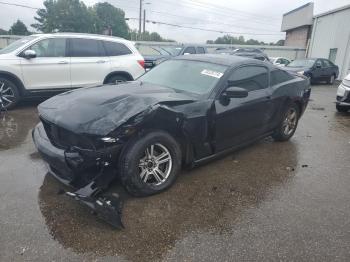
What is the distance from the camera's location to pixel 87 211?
322cm

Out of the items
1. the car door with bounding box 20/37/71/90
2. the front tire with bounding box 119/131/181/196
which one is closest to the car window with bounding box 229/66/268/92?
the front tire with bounding box 119/131/181/196

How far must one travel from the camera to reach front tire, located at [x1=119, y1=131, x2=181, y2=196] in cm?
320

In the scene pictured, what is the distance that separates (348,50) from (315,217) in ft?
68.6

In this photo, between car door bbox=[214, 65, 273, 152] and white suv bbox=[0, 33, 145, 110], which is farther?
white suv bbox=[0, 33, 145, 110]

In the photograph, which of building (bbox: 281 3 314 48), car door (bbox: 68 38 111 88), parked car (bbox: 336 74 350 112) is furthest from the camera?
building (bbox: 281 3 314 48)

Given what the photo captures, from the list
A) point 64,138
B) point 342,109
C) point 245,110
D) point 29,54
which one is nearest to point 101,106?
point 64,138

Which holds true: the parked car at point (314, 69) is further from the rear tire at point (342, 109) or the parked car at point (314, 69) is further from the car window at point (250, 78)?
the car window at point (250, 78)

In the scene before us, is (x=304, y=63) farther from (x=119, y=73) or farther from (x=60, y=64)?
(x=60, y=64)

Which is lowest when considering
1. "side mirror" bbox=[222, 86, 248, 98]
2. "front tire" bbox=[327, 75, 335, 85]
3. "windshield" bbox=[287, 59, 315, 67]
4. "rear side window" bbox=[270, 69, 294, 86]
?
"front tire" bbox=[327, 75, 335, 85]

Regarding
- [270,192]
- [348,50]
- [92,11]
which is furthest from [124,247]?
[92,11]

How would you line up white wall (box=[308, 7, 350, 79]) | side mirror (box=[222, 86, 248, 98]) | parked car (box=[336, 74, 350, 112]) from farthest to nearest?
1. white wall (box=[308, 7, 350, 79])
2. parked car (box=[336, 74, 350, 112])
3. side mirror (box=[222, 86, 248, 98])

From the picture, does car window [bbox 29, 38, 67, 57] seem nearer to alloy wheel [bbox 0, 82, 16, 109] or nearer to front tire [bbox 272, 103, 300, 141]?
alloy wheel [bbox 0, 82, 16, 109]

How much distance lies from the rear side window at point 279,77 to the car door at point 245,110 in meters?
0.19

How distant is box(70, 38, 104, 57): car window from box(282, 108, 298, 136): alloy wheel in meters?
5.04
